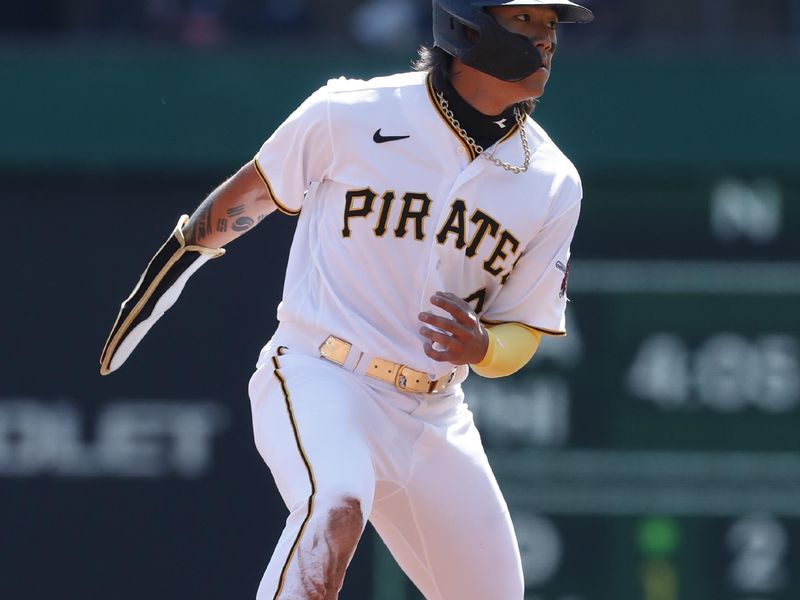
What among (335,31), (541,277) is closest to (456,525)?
(541,277)

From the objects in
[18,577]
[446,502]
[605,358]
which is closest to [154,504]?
[18,577]

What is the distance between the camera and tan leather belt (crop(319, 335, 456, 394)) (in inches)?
169

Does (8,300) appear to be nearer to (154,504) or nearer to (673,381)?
(154,504)

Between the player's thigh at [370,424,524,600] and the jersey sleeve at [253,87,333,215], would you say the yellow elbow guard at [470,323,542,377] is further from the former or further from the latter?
the jersey sleeve at [253,87,333,215]

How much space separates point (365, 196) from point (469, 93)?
0.42 metres

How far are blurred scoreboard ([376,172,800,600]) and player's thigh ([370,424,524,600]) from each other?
324cm

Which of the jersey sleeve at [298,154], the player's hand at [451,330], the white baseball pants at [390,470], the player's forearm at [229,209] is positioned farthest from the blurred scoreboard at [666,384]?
the player's hand at [451,330]

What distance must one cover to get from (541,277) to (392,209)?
48 centimetres

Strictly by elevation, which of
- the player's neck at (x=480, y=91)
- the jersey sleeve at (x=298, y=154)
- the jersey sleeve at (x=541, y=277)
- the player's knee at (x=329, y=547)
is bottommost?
the player's knee at (x=329, y=547)

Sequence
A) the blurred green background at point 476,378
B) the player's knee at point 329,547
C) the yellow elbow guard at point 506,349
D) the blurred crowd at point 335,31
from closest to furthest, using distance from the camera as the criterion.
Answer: the player's knee at point 329,547, the yellow elbow guard at point 506,349, the blurred green background at point 476,378, the blurred crowd at point 335,31

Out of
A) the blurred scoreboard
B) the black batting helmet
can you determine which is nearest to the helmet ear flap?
the black batting helmet

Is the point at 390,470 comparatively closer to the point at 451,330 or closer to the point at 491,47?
the point at 451,330

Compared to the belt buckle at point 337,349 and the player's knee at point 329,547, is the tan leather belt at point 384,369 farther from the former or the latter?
the player's knee at point 329,547

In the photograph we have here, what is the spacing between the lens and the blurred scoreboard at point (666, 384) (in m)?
7.69
